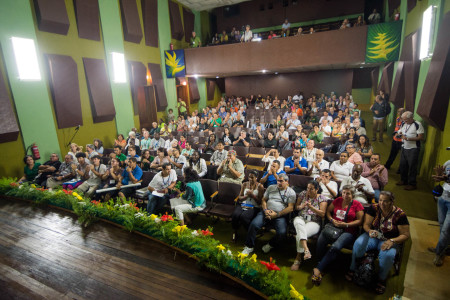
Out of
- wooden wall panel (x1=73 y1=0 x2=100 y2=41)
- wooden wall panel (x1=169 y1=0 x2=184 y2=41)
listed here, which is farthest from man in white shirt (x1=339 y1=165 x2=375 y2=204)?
wooden wall panel (x1=169 y1=0 x2=184 y2=41)

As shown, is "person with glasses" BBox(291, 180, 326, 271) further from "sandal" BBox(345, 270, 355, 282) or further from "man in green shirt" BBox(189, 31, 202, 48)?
"man in green shirt" BBox(189, 31, 202, 48)

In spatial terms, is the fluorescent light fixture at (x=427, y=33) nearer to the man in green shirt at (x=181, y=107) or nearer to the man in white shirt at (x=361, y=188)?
the man in white shirt at (x=361, y=188)

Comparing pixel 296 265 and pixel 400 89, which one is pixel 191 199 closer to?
pixel 296 265

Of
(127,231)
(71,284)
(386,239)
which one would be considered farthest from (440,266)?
(71,284)

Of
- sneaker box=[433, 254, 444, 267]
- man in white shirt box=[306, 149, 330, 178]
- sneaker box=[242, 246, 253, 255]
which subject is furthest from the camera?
man in white shirt box=[306, 149, 330, 178]

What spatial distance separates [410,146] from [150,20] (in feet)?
34.9

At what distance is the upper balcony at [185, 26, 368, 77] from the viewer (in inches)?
332

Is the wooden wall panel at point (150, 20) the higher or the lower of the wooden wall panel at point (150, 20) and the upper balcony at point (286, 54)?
the higher

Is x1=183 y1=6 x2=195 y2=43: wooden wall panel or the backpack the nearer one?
the backpack

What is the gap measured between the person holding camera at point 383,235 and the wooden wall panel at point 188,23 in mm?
12576

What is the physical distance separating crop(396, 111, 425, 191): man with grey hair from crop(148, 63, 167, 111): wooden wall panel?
9.46 m

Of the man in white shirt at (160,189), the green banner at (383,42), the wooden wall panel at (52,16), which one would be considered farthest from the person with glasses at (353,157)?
the wooden wall panel at (52,16)

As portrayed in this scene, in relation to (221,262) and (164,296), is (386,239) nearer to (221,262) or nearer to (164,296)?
(221,262)

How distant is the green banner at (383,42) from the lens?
7594 millimetres
